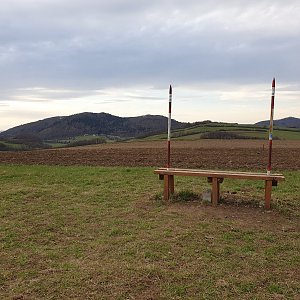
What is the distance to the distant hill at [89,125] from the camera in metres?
134

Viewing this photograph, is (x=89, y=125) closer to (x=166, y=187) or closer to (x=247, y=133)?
(x=247, y=133)

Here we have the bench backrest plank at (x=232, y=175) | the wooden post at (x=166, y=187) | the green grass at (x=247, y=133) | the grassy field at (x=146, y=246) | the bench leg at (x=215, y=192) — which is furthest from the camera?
the green grass at (x=247, y=133)

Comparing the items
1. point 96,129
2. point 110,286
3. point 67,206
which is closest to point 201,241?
point 110,286

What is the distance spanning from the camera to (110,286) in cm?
424

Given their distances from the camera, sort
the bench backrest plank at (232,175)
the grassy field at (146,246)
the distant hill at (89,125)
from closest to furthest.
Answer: the grassy field at (146,246), the bench backrest plank at (232,175), the distant hill at (89,125)

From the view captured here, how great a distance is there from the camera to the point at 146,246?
5539 mm

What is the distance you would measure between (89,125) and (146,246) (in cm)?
14361

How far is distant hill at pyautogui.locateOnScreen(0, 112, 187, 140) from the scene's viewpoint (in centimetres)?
13375

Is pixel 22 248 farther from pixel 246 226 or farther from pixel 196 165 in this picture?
pixel 196 165

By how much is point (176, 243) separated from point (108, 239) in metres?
1.19

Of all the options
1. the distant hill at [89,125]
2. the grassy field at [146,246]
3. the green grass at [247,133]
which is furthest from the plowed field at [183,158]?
the distant hill at [89,125]

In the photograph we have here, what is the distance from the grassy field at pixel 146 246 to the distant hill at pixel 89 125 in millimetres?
120817

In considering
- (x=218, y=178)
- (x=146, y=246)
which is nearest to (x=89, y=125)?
(x=218, y=178)

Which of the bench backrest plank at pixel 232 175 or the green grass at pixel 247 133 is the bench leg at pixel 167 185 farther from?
the green grass at pixel 247 133
